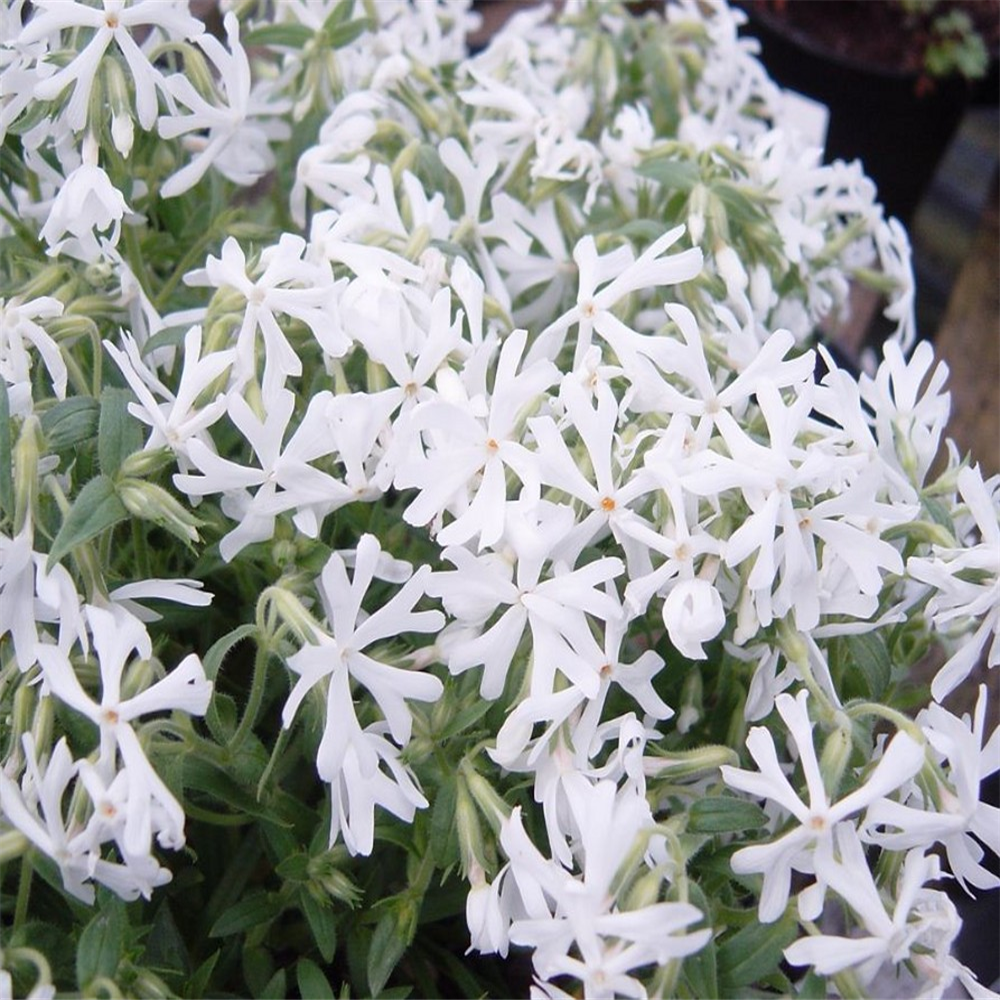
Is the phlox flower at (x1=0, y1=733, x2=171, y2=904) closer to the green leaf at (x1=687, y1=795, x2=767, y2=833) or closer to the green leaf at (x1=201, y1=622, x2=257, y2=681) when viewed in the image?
the green leaf at (x1=201, y1=622, x2=257, y2=681)

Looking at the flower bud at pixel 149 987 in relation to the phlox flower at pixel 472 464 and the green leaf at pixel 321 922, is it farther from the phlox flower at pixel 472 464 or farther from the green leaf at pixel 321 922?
the phlox flower at pixel 472 464

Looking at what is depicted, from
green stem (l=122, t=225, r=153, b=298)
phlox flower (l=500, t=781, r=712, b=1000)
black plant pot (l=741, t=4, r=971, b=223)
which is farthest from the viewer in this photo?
black plant pot (l=741, t=4, r=971, b=223)

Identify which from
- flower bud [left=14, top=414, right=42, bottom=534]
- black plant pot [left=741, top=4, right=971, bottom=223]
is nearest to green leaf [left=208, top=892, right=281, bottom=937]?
flower bud [left=14, top=414, right=42, bottom=534]

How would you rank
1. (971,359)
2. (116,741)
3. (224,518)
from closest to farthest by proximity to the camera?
(116,741) < (224,518) < (971,359)

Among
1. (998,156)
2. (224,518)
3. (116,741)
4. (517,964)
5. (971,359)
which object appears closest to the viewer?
(116,741)

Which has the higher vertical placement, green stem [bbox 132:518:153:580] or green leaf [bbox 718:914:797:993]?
green leaf [bbox 718:914:797:993]

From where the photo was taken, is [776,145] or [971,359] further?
[971,359]

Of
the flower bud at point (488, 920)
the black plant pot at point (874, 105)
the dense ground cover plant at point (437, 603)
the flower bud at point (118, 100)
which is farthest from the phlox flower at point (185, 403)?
the black plant pot at point (874, 105)

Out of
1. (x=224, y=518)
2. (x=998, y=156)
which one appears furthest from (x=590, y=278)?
(x=998, y=156)

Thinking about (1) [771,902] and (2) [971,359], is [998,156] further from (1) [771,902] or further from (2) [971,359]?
(1) [771,902]
